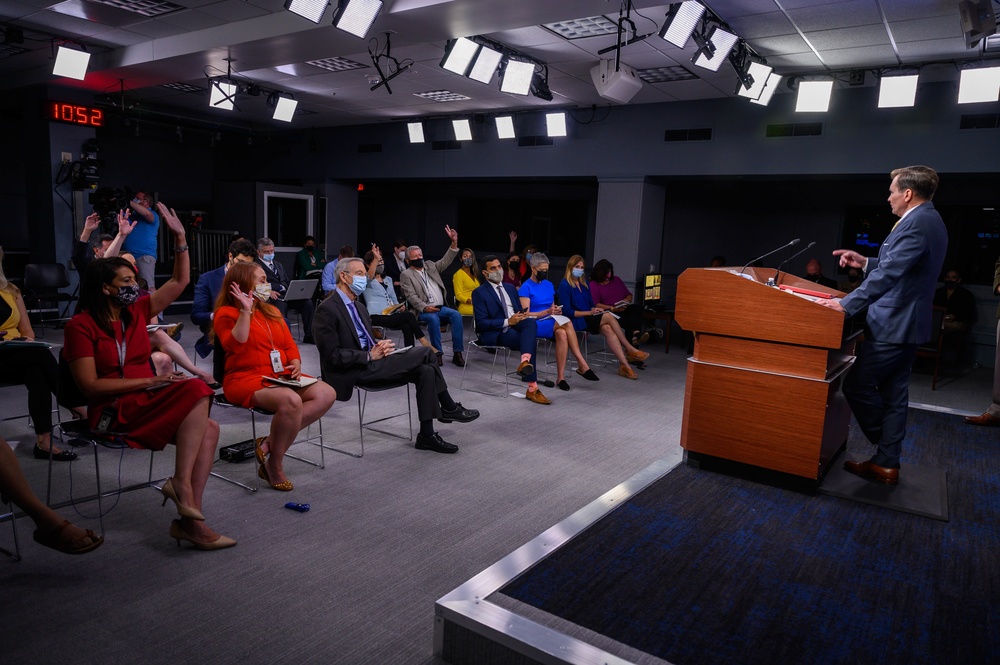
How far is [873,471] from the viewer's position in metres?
3.49

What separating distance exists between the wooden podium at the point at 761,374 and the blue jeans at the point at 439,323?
3784 millimetres

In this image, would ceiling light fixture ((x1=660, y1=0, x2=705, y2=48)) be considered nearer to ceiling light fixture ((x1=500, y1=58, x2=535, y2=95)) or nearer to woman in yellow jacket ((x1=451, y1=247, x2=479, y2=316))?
ceiling light fixture ((x1=500, y1=58, x2=535, y2=95))

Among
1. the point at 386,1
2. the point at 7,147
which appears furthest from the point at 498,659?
the point at 7,147

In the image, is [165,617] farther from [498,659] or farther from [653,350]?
[653,350]

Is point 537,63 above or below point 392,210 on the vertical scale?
above

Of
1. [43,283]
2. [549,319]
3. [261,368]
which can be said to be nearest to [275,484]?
[261,368]

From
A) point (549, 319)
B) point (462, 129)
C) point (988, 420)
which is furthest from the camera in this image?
point (462, 129)

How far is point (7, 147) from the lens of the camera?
11.4 meters

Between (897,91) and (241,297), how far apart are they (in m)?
6.54

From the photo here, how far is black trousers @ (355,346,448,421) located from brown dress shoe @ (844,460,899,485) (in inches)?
96.8

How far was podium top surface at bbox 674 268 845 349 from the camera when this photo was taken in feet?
10.2

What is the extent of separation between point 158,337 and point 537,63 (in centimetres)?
481

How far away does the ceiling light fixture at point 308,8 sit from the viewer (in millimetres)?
4934

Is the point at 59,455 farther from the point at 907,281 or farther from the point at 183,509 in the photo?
the point at 907,281
